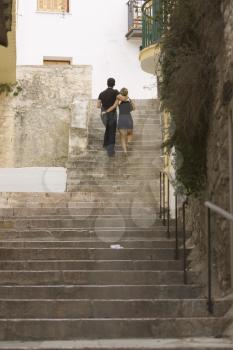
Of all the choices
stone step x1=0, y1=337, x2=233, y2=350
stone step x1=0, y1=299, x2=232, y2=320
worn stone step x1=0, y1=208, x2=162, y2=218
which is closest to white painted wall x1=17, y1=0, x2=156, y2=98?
worn stone step x1=0, y1=208, x2=162, y2=218

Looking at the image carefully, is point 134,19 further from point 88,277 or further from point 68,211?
point 88,277

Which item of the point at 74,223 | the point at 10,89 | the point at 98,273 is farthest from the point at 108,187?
the point at 10,89

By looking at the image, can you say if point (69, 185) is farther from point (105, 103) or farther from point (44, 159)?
point (44, 159)

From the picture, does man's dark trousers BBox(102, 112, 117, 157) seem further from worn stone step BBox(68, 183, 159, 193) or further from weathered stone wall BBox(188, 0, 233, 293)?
weathered stone wall BBox(188, 0, 233, 293)

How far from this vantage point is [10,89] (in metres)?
18.2

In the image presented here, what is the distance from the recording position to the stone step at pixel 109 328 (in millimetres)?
6746

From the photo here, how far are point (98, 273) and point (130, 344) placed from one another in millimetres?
2011

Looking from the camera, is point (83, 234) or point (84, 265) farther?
point (83, 234)

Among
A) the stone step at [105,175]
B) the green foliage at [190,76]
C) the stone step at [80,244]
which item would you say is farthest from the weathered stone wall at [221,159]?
the stone step at [105,175]

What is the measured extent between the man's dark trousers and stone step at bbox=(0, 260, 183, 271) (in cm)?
548

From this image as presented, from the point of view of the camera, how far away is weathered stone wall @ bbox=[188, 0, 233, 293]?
754cm

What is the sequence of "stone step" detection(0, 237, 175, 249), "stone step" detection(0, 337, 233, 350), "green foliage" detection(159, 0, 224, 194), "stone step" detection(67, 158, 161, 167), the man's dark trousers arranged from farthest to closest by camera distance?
the man's dark trousers
"stone step" detection(67, 158, 161, 167)
"stone step" detection(0, 237, 175, 249)
"green foliage" detection(159, 0, 224, 194)
"stone step" detection(0, 337, 233, 350)

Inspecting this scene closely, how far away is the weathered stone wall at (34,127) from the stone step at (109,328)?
11132 mm

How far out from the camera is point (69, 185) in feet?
41.9
